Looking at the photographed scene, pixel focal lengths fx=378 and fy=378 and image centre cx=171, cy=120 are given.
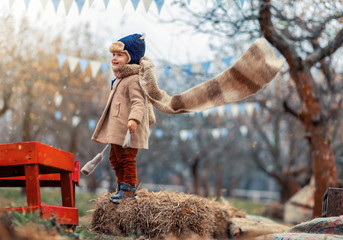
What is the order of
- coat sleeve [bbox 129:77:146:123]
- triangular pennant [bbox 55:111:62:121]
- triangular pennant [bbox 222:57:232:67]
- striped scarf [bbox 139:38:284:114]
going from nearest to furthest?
striped scarf [bbox 139:38:284:114], coat sleeve [bbox 129:77:146:123], triangular pennant [bbox 222:57:232:67], triangular pennant [bbox 55:111:62:121]

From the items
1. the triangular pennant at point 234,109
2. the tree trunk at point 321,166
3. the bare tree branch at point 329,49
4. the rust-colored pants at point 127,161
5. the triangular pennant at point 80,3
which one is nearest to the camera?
the rust-colored pants at point 127,161

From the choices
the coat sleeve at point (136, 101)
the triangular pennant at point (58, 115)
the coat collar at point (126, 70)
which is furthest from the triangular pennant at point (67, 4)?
the triangular pennant at point (58, 115)


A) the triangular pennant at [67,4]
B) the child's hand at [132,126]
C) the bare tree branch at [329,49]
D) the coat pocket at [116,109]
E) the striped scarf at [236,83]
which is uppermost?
the triangular pennant at [67,4]

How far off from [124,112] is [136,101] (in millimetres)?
177

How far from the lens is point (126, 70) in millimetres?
3949

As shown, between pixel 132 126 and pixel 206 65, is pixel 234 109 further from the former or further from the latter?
pixel 132 126

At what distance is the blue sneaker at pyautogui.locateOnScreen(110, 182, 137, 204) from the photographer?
149 inches

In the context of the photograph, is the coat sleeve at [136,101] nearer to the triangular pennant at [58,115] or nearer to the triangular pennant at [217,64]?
the triangular pennant at [217,64]

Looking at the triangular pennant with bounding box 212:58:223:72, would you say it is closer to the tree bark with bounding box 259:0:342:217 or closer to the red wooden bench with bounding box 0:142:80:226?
the tree bark with bounding box 259:0:342:217

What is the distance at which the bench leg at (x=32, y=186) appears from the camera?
288cm

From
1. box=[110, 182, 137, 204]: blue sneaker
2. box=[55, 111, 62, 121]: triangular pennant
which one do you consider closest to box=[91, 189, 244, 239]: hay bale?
box=[110, 182, 137, 204]: blue sneaker

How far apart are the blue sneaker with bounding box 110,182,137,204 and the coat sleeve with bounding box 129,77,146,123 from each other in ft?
2.25

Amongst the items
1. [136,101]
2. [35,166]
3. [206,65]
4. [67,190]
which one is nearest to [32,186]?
[35,166]

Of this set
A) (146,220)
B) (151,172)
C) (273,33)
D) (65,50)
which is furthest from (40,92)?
(151,172)
